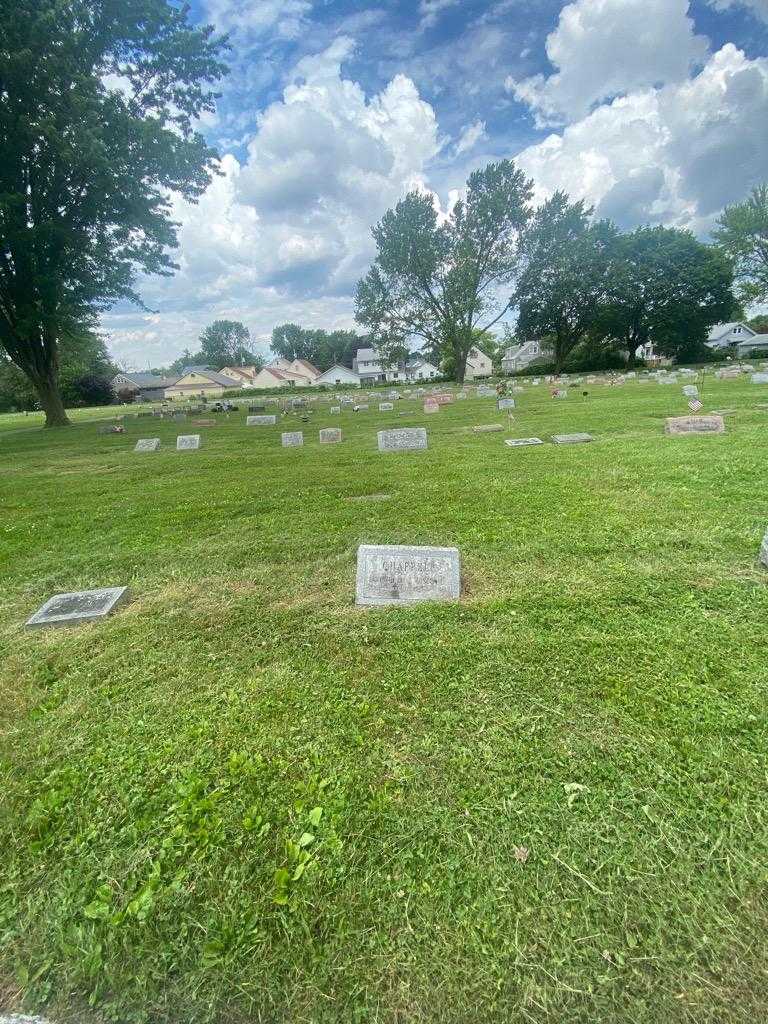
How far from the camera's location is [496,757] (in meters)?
2.12

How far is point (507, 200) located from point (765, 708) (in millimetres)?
45337

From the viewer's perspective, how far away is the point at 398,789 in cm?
200

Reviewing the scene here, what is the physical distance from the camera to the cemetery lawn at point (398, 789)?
142 centimetres

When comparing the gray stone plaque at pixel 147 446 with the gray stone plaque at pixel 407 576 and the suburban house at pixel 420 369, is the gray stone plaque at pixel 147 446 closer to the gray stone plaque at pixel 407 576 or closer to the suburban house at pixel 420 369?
the gray stone plaque at pixel 407 576

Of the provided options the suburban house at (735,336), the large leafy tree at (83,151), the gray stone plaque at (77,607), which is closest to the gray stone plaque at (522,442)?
the gray stone plaque at (77,607)

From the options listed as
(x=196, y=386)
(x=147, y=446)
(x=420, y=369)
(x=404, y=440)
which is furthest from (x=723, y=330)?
(x=196, y=386)

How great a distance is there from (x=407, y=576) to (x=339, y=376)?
81.4 m

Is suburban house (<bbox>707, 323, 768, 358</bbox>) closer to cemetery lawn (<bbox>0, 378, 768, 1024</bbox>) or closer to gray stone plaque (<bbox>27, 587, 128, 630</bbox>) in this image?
cemetery lawn (<bbox>0, 378, 768, 1024</bbox>)

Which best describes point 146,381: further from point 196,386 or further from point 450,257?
point 450,257

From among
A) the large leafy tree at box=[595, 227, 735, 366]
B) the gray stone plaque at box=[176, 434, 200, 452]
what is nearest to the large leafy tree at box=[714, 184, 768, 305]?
the large leafy tree at box=[595, 227, 735, 366]

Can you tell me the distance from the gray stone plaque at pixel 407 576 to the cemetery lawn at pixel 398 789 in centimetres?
28

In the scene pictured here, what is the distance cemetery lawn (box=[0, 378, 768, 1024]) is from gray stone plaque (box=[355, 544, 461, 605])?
0.90 feet

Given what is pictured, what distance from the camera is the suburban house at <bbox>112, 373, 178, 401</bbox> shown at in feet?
237

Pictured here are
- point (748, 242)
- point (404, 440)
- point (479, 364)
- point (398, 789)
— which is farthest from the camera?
point (479, 364)
